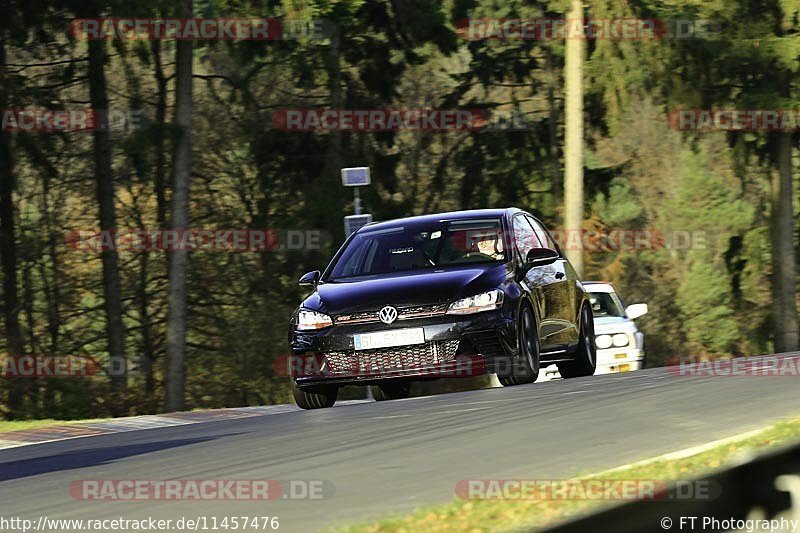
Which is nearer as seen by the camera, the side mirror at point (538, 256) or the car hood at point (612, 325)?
the side mirror at point (538, 256)

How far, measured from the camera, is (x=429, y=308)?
501 inches

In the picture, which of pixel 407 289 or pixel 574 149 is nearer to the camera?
pixel 407 289

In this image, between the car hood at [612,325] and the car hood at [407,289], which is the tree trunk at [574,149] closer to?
the car hood at [612,325]

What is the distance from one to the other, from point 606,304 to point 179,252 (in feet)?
31.2

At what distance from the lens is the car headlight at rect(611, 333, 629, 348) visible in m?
21.6

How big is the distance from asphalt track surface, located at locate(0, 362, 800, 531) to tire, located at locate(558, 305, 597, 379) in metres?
2.57

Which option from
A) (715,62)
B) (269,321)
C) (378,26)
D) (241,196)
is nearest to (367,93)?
(378,26)

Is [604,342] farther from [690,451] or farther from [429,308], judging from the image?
[690,451]

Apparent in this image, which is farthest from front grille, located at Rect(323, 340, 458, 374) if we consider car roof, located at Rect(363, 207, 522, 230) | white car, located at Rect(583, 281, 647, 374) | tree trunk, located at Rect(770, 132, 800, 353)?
tree trunk, located at Rect(770, 132, 800, 353)

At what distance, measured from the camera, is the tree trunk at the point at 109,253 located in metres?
33.5

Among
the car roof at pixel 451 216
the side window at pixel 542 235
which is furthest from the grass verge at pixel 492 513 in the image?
the side window at pixel 542 235

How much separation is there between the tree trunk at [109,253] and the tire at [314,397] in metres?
20.2

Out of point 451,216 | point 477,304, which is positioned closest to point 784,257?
point 451,216

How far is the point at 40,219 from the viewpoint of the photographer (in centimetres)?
3469
